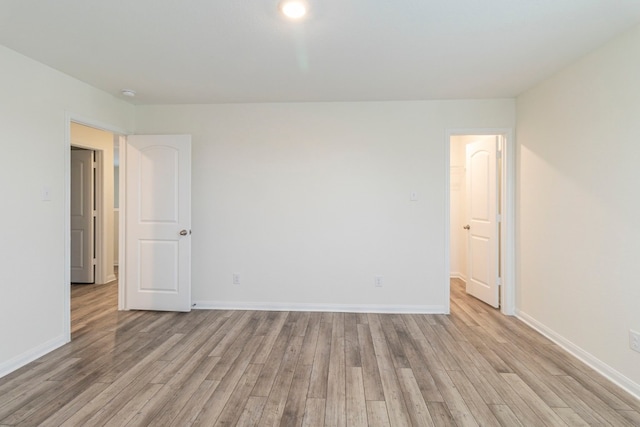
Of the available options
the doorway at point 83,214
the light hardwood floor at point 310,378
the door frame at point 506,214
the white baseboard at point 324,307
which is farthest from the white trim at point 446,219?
the doorway at point 83,214

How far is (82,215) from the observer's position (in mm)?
4734

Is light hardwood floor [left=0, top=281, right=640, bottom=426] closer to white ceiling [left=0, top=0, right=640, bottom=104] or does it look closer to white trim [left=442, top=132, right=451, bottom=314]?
white trim [left=442, top=132, right=451, bottom=314]

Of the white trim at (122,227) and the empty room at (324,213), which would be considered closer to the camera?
the empty room at (324,213)

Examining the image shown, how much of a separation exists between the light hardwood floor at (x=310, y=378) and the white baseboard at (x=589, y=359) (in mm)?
60

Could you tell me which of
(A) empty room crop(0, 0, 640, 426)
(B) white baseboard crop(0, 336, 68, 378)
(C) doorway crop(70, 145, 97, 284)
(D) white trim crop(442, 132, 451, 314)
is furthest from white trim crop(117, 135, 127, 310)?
(D) white trim crop(442, 132, 451, 314)

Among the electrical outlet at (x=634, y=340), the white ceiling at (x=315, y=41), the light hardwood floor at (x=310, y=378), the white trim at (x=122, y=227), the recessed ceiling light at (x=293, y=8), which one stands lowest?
the light hardwood floor at (x=310, y=378)

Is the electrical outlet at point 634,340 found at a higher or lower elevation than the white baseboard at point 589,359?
higher

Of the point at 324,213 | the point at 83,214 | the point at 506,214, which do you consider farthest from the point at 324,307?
the point at 83,214

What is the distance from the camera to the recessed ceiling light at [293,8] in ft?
5.86

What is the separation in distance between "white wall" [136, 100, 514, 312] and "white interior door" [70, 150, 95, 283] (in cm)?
179

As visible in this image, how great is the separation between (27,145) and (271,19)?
7.11 ft

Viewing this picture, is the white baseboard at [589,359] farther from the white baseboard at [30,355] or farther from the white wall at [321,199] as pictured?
the white baseboard at [30,355]

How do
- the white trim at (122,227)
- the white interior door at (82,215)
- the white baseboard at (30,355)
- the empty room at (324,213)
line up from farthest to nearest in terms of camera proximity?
the white interior door at (82,215)
the white trim at (122,227)
the white baseboard at (30,355)
the empty room at (324,213)

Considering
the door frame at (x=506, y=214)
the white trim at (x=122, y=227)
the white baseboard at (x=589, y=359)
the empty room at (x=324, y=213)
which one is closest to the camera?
the empty room at (x=324, y=213)
